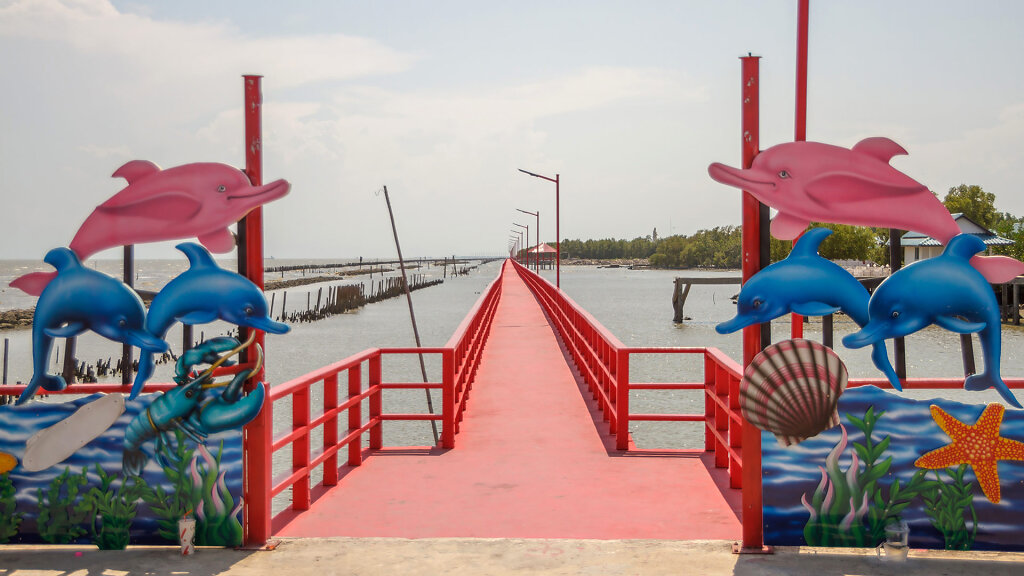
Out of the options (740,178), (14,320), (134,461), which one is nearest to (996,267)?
(740,178)

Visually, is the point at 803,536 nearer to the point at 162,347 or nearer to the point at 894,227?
the point at 894,227

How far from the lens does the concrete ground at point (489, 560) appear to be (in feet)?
16.2

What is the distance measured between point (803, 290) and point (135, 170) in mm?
4424

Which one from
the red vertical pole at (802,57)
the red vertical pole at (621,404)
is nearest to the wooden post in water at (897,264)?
the red vertical pole at (802,57)

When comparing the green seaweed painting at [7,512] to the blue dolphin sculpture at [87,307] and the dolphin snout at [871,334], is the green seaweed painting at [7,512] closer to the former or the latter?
the blue dolphin sculpture at [87,307]

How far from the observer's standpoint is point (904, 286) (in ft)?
16.0

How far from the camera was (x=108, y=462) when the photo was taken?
Answer: 17.6 feet

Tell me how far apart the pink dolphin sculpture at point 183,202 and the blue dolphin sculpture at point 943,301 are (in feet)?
12.8

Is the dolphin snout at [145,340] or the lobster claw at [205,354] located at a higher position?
the dolphin snout at [145,340]

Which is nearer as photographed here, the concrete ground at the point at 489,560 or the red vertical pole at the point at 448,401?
the concrete ground at the point at 489,560

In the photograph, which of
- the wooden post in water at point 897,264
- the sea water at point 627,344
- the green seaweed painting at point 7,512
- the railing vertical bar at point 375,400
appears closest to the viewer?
the wooden post in water at point 897,264

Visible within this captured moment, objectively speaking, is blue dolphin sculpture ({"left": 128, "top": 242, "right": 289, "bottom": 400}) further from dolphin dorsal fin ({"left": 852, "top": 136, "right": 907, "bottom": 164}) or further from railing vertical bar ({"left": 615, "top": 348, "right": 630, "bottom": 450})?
railing vertical bar ({"left": 615, "top": 348, "right": 630, "bottom": 450})

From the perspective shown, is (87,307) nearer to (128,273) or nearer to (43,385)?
(128,273)

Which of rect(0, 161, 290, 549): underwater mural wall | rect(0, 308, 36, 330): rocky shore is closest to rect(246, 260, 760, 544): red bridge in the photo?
rect(0, 161, 290, 549): underwater mural wall
